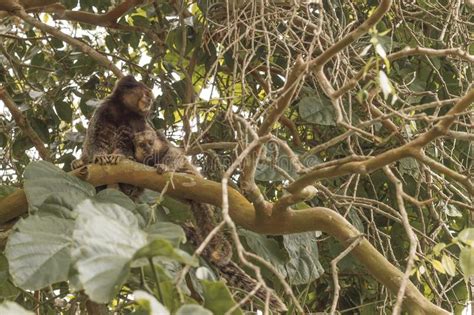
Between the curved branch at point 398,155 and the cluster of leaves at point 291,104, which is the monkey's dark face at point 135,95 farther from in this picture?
the curved branch at point 398,155

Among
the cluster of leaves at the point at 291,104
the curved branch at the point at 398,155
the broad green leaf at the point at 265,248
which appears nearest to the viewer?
the curved branch at the point at 398,155

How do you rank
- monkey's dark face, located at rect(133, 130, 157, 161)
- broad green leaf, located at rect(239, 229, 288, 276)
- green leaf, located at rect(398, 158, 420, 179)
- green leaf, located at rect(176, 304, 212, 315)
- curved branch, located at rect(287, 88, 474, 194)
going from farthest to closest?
monkey's dark face, located at rect(133, 130, 157, 161), green leaf, located at rect(398, 158, 420, 179), broad green leaf, located at rect(239, 229, 288, 276), curved branch, located at rect(287, 88, 474, 194), green leaf, located at rect(176, 304, 212, 315)

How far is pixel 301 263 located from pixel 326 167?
1156 mm

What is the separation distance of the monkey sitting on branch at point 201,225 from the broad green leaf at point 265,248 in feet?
0.37

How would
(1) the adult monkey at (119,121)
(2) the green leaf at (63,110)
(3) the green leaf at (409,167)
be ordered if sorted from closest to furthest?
(3) the green leaf at (409,167)
(1) the adult monkey at (119,121)
(2) the green leaf at (63,110)

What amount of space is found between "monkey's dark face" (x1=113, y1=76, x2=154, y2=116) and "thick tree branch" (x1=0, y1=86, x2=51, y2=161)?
1.70ft

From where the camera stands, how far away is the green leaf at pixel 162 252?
1687 mm

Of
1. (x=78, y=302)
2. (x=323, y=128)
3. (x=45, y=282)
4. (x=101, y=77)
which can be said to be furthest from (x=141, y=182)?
(x=101, y=77)

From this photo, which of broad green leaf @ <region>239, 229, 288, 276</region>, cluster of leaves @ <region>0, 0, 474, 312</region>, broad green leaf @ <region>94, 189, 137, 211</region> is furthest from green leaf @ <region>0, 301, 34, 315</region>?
broad green leaf @ <region>239, 229, 288, 276</region>

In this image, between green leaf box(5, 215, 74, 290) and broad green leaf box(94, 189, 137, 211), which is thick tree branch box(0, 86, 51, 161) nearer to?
broad green leaf box(94, 189, 137, 211)

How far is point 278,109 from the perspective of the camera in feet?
8.14

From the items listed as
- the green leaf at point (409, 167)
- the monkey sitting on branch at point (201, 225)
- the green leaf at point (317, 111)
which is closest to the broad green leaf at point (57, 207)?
the monkey sitting on branch at point (201, 225)

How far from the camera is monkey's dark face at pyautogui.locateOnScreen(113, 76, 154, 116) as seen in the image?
A: 14.9 feet

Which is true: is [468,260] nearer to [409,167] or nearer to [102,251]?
[102,251]
